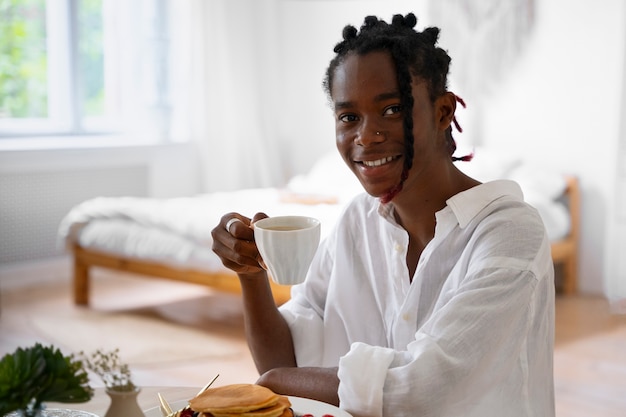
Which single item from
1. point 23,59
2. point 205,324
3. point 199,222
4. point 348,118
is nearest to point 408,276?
point 348,118

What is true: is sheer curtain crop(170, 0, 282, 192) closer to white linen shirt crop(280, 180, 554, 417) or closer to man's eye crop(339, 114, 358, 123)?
white linen shirt crop(280, 180, 554, 417)

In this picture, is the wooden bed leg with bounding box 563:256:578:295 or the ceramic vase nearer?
the ceramic vase

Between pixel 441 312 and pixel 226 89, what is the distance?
4.60 m

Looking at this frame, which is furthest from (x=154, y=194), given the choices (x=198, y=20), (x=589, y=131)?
(x=589, y=131)

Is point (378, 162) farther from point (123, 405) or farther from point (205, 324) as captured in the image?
point (205, 324)

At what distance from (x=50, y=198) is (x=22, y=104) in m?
Result: 0.67

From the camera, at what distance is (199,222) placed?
141 inches

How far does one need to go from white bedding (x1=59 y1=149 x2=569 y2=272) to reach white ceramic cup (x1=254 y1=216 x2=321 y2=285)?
239 centimetres

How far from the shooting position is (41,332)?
11.5ft

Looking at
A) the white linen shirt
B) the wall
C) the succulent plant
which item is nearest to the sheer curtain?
the wall

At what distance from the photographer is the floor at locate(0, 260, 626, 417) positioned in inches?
111

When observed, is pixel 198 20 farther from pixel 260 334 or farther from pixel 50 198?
pixel 260 334

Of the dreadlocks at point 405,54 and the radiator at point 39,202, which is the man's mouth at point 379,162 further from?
the radiator at point 39,202

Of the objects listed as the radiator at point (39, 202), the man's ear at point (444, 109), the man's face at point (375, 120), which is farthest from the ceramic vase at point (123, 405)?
the radiator at point (39, 202)
